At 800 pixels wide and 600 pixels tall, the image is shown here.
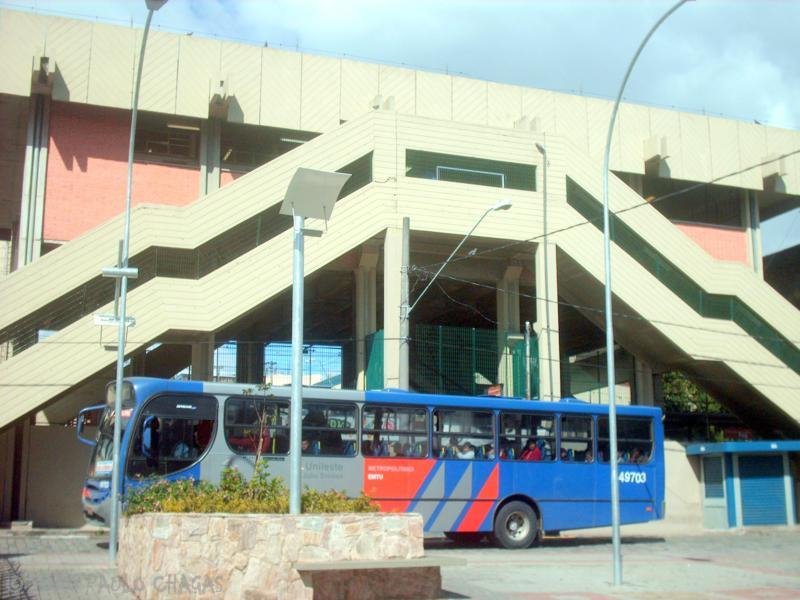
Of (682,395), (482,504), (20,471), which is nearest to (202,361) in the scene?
(20,471)

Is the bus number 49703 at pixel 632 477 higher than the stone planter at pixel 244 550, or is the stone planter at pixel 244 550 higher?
the bus number 49703 at pixel 632 477

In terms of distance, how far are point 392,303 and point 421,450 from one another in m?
7.41

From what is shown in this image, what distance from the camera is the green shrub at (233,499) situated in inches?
437

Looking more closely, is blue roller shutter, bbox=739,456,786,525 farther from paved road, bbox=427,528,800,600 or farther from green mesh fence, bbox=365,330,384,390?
green mesh fence, bbox=365,330,384,390

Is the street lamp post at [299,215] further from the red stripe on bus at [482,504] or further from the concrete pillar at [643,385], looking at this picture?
the concrete pillar at [643,385]

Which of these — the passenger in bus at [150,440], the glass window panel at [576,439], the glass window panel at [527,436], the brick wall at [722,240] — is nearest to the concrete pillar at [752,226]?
the brick wall at [722,240]

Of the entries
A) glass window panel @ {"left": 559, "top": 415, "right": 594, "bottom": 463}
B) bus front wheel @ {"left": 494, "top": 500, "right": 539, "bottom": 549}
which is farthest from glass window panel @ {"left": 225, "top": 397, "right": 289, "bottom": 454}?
glass window panel @ {"left": 559, "top": 415, "right": 594, "bottom": 463}

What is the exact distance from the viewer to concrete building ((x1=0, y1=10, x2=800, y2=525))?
2367 cm

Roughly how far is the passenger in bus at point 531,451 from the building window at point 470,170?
34.2 ft

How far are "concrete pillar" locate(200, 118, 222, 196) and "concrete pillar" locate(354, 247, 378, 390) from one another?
5228 mm

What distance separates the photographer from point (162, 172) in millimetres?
28422

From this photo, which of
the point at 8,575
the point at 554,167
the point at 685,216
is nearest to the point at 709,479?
the point at 554,167

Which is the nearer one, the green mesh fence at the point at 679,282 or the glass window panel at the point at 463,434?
the glass window panel at the point at 463,434

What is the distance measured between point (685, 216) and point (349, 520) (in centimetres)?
2931
